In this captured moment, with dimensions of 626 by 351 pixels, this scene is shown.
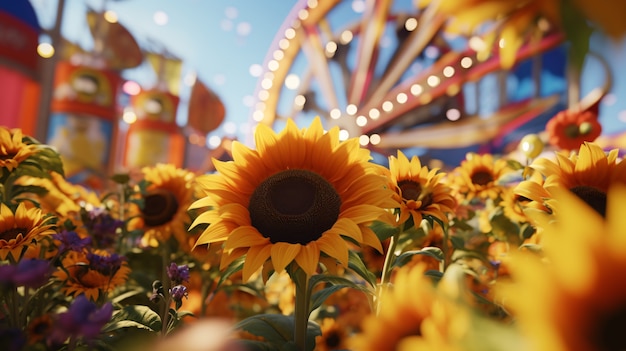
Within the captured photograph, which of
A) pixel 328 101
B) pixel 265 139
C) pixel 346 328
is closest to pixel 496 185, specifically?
pixel 346 328

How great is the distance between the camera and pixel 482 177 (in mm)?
1581

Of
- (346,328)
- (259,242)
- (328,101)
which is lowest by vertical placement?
(346,328)

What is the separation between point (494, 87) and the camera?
8453 millimetres

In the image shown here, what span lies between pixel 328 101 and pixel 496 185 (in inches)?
333

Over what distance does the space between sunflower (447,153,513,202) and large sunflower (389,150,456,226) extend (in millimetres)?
438

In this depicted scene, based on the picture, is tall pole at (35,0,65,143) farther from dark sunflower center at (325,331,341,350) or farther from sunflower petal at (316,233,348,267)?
sunflower petal at (316,233,348,267)

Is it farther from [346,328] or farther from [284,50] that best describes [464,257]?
[284,50]

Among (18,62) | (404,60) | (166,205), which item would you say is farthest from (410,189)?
(18,62)

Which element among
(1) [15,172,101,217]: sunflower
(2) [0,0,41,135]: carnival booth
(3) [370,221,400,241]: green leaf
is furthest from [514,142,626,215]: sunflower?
(2) [0,0,41,135]: carnival booth

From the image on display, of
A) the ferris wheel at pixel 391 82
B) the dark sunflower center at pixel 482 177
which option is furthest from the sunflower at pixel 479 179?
the ferris wheel at pixel 391 82

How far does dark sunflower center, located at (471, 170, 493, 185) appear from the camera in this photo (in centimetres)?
156

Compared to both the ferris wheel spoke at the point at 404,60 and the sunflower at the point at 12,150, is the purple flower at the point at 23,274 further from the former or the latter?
the ferris wheel spoke at the point at 404,60

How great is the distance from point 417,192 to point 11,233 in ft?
3.04

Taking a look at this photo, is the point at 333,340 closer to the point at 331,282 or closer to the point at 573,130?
the point at 331,282
